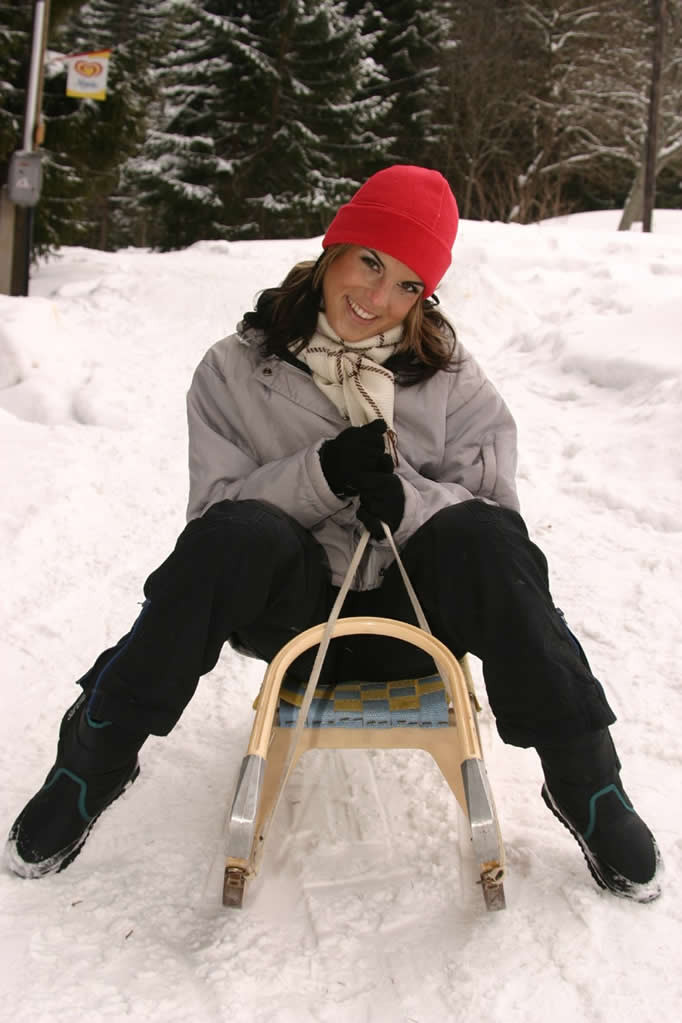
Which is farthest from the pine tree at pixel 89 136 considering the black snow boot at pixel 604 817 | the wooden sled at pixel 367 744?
the black snow boot at pixel 604 817

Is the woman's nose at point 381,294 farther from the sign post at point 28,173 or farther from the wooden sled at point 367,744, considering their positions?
the sign post at point 28,173

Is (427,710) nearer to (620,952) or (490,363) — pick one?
(620,952)

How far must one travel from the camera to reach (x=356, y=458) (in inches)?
60.6

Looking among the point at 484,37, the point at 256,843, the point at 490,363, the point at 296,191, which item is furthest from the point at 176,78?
the point at 256,843

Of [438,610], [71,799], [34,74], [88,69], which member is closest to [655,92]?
[88,69]

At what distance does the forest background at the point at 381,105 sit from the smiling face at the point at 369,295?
8.64m

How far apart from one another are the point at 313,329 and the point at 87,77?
673cm

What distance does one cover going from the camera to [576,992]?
1.19m

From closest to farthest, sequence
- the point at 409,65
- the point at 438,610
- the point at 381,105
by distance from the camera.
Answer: the point at 438,610, the point at 381,105, the point at 409,65

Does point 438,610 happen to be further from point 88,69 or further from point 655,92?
point 655,92

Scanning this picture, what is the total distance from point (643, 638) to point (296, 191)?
44.9 feet

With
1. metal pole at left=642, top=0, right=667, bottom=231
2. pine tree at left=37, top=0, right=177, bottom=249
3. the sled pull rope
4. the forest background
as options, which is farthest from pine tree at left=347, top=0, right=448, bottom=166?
the sled pull rope

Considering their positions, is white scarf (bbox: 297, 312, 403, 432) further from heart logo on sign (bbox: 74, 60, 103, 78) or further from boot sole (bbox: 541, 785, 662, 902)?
heart logo on sign (bbox: 74, 60, 103, 78)

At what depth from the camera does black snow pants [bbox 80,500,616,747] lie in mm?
1343
